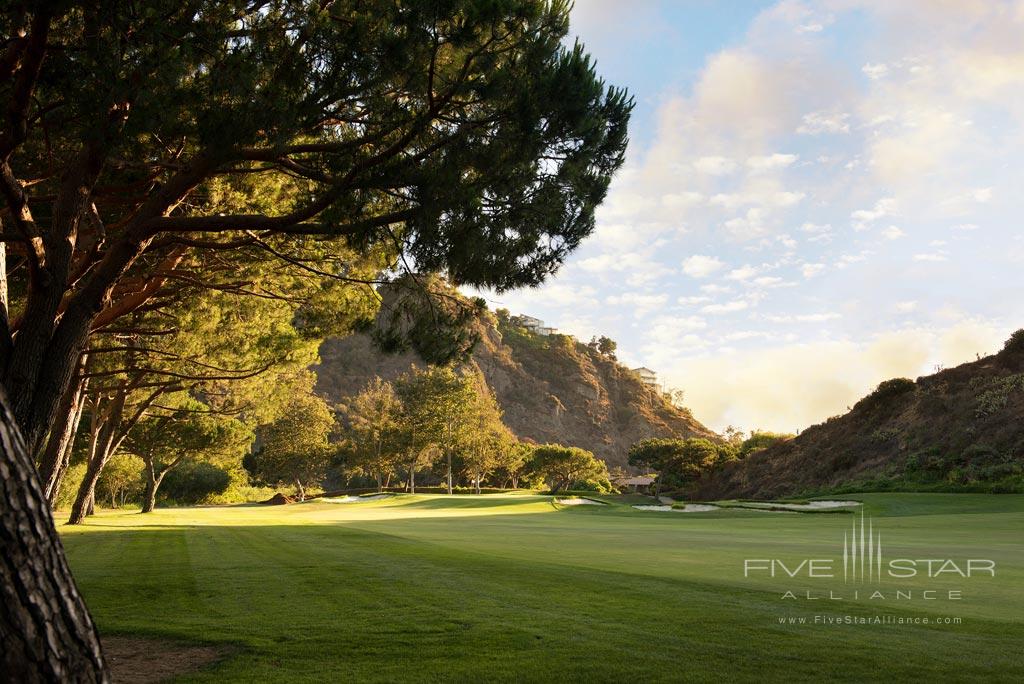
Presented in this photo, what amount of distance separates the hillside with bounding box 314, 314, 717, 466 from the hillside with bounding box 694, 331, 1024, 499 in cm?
5918

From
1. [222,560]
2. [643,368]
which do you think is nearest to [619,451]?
[643,368]

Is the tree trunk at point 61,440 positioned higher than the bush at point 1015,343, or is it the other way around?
the bush at point 1015,343

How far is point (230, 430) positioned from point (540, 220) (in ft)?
108

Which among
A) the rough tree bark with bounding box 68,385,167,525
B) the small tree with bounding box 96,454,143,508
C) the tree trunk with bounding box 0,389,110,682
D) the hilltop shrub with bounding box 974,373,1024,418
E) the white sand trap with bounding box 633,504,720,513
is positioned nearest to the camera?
the tree trunk with bounding box 0,389,110,682

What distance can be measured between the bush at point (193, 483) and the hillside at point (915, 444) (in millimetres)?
41829

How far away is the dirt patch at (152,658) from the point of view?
5.33 meters

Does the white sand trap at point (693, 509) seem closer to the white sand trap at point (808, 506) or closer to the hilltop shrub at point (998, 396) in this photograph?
the white sand trap at point (808, 506)

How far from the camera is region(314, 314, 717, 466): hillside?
10462cm

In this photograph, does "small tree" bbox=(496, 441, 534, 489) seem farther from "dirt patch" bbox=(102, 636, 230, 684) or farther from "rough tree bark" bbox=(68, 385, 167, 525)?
"dirt patch" bbox=(102, 636, 230, 684)

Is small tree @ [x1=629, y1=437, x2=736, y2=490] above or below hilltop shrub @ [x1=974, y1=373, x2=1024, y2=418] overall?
below

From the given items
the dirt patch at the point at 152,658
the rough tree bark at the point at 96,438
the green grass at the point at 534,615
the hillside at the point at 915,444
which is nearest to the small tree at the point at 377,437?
the hillside at the point at 915,444

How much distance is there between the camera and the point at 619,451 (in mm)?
117438

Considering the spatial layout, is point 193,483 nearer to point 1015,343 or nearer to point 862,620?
point 1015,343

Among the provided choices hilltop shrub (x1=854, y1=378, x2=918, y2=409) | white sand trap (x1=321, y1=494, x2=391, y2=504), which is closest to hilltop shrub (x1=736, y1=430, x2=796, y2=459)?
hilltop shrub (x1=854, y1=378, x2=918, y2=409)
